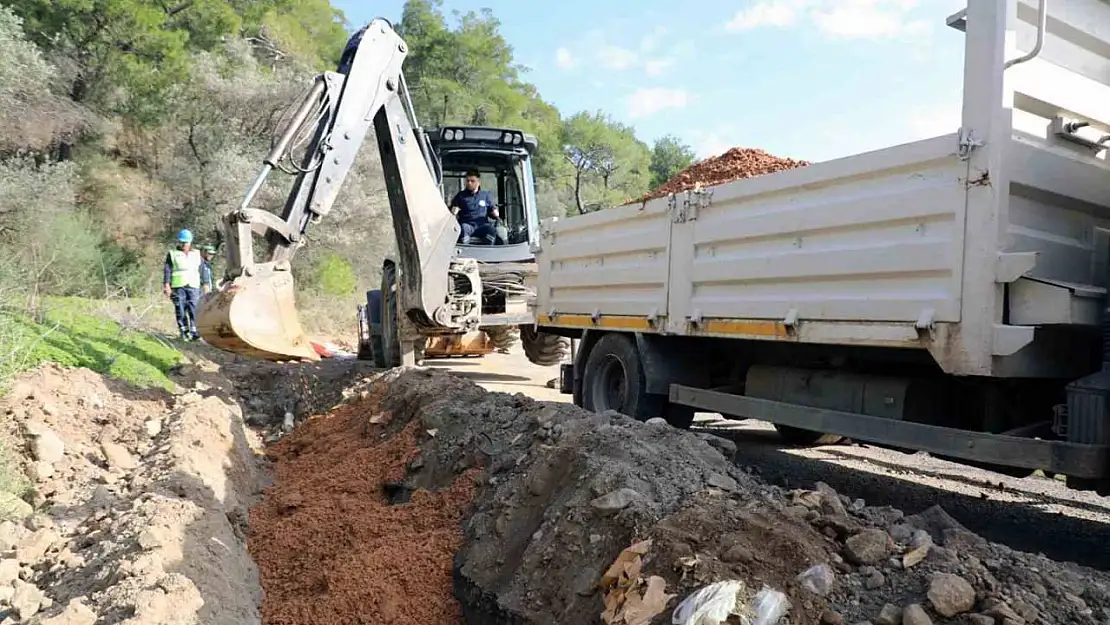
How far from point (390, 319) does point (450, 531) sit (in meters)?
4.75

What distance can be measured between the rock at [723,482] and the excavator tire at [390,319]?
5406 mm

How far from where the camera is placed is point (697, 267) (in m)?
5.98

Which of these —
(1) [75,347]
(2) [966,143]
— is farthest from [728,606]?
(1) [75,347]

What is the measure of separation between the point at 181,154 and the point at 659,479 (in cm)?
2093

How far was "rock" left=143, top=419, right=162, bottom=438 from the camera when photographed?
605 cm

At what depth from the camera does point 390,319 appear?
8828 mm

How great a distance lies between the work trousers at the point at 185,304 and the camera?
38.3ft

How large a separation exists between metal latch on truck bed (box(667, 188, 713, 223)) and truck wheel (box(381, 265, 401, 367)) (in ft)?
12.2

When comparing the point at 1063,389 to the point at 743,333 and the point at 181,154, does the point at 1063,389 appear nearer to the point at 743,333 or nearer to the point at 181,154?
the point at 743,333

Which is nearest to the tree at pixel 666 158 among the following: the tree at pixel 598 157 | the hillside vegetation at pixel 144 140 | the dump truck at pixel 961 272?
the tree at pixel 598 157

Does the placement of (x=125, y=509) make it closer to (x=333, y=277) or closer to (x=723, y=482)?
(x=723, y=482)

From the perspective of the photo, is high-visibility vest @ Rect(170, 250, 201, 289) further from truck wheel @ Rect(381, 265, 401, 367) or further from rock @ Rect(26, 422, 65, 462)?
rock @ Rect(26, 422, 65, 462)

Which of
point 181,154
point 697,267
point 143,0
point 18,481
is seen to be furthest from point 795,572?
point 143,0

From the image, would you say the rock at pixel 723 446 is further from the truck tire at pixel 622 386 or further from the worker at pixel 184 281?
the worker at pixel 184 281
